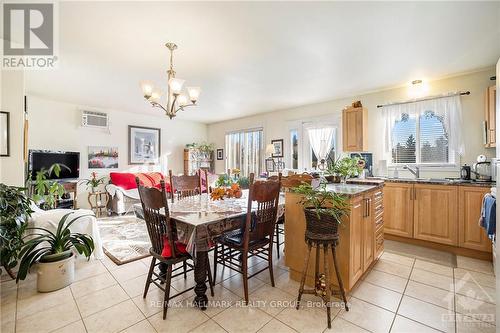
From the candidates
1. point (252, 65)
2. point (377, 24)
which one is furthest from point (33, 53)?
point (377, 24)

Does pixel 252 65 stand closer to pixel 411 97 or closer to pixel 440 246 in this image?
pixel 411 97

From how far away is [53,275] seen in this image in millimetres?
2145

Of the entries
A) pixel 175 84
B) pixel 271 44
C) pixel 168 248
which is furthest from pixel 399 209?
pixel 175 84

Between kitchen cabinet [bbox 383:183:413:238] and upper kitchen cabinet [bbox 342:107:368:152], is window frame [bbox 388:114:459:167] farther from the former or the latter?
kitchen cabinet [bbox 383:183:413:238]

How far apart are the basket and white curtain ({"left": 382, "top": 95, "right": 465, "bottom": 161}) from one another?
307cm

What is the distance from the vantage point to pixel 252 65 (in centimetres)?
314

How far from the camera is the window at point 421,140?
3620 mm

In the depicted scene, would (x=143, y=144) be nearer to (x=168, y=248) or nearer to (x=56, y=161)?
(x=56, y=161)

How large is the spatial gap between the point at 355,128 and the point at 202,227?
11.8 ft

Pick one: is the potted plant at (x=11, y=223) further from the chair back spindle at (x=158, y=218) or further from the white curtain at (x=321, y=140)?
the white curtain at (x=321, y=140)

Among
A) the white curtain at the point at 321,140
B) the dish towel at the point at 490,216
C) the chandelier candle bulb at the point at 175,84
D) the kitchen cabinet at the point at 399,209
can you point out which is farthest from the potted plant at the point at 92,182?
the dish towel at the point at 490,216

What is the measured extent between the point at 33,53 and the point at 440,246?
586 cm

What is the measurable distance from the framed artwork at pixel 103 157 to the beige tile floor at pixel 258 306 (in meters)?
3.67

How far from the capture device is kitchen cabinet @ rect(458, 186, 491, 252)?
2783mm
